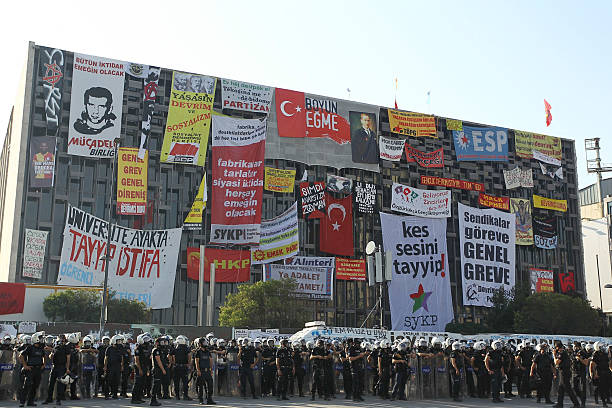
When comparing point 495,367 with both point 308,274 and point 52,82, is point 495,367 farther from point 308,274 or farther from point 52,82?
point 52,82

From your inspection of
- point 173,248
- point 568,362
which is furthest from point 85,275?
point 568,362

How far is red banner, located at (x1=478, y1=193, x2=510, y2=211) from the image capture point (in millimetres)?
89500

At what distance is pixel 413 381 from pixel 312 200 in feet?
179

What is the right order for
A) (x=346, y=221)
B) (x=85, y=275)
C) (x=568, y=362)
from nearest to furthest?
1. (x=568, y=362)
2. (x=85, y=275)
3. (x=346, y=221)

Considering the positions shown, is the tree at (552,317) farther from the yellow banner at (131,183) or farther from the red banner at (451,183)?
the yellow banner at (131,183)

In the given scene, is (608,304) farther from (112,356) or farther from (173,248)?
(112,356)

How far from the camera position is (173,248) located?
229ft

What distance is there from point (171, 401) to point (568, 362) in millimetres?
12159

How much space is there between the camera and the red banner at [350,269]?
7956 centimetres

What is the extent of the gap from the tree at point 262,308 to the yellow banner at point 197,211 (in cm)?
1149

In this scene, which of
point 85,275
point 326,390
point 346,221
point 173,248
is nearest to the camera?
point 326,390

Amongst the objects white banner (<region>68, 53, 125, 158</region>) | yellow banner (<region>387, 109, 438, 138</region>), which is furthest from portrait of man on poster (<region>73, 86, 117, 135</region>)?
yellow banner (<region>387, 109, 438, 138</region>)

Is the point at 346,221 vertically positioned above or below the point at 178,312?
above

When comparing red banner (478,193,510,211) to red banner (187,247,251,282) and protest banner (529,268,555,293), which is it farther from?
red banner (187,247,251,282)
